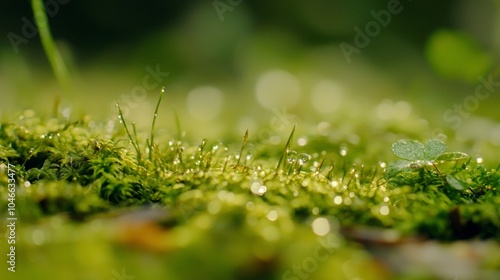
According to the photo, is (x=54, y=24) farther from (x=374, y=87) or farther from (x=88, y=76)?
(x=374, y=87)

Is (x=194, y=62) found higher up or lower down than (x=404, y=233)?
higher up

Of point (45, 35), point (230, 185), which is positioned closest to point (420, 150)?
point (230, 185)

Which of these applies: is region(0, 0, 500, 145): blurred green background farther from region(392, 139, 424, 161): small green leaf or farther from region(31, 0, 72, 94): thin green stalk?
region(392, 139, 424, 161): small green leaf

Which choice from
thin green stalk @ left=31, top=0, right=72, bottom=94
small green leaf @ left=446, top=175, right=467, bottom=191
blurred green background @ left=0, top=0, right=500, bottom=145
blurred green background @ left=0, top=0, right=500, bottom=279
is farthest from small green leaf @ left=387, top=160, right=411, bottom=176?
blurred green background @ left=0, top=0, right=500, bottom=145

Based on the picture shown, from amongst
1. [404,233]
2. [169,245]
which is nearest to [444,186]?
[404,233]

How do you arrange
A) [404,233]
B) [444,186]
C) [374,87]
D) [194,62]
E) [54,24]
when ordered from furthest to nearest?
1. [54,24]
2. [194,62]
3. [374,87]
4. [444,186]
5. [404,233]

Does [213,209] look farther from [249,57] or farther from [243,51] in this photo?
[243,51]
